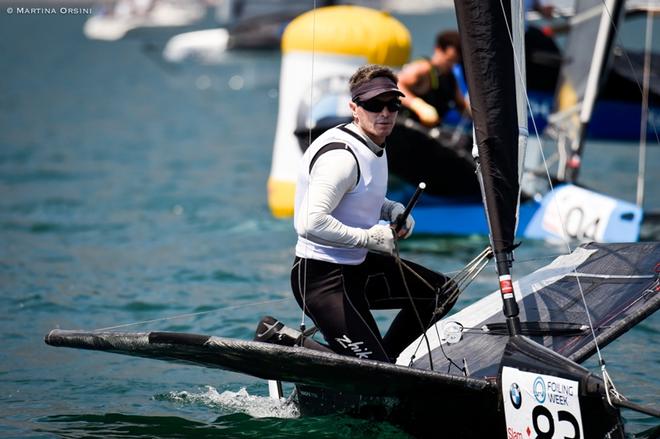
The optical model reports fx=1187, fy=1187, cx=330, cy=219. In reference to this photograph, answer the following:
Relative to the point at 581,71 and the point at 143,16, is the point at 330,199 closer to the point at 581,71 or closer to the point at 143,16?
the point at 581,71

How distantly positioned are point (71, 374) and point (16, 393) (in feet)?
1.46

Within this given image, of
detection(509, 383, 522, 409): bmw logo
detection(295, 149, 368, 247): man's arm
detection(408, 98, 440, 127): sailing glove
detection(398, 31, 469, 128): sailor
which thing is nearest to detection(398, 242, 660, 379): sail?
detection(509, 383, 522, 409): bmw logo

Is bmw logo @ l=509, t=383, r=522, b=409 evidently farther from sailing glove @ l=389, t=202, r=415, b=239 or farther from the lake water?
sailing glove @ l=389, t=202, r=415, b=239

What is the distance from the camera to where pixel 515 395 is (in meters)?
4.42

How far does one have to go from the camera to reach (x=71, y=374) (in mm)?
6535

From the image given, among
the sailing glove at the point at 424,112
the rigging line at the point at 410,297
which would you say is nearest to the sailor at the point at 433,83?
the sailing glove at the point at 424,112

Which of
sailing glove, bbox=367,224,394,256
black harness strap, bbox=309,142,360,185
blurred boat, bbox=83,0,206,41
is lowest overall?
sailing glove, bbox=367,224,394,256

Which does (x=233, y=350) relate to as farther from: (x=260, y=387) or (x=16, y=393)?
(x=16, y=393)

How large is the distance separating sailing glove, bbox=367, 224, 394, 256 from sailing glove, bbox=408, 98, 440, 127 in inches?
204

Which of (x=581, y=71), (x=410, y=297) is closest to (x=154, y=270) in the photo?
(x=581, y=71)

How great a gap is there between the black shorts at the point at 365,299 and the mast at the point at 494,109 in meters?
0.49

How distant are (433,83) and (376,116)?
566cm

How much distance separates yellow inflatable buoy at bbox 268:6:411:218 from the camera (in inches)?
423

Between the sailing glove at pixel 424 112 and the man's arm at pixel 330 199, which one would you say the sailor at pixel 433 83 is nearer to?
the sailing glove at pixel 424 112
